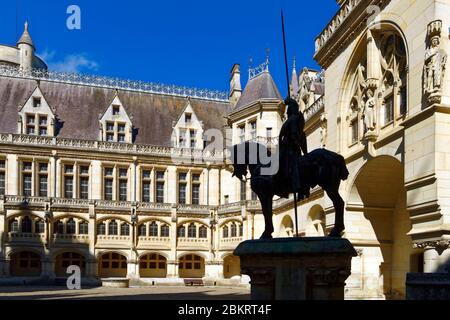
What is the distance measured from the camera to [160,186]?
45625mm

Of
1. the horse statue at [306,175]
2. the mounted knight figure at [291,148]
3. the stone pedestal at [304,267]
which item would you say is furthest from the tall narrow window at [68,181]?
the stone pedestal at [304,267]

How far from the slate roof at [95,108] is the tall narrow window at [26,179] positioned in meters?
3.37

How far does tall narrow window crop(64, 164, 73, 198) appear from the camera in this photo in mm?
43000

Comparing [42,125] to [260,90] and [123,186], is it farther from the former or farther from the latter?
[260,90]

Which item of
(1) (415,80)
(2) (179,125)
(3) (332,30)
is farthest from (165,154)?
(1) (415,80)

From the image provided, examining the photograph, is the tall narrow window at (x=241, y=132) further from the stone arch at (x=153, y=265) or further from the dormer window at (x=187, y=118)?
the stone arch at (x=153, y=265)

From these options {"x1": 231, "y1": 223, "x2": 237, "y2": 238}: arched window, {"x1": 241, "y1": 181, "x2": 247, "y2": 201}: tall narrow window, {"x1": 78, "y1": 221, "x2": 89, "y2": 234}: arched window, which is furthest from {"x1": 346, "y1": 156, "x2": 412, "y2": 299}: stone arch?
{"x1": 78, "y1": 221, "x2": 89, "y2": 234}: arched window

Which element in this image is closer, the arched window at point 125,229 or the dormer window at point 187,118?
the arched window at point 125,229

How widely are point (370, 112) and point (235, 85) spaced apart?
33.3m

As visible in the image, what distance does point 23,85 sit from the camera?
46594mm

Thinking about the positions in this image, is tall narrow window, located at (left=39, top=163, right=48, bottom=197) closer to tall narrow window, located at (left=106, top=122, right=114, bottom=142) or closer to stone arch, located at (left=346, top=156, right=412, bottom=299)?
tall narrow window, located at (left=106, top=122, right=114, bottom=142)

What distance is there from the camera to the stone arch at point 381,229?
2080 cm

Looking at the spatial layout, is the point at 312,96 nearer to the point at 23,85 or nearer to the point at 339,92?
the point at 339,92
